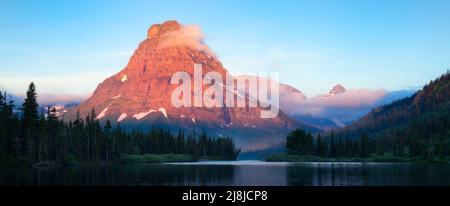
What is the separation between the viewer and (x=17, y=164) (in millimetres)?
144250

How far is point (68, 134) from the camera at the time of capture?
632 ft

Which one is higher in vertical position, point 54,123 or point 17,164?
point 54,123

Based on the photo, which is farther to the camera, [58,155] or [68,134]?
[68,134]

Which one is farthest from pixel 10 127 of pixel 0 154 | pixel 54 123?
pixel 54 123

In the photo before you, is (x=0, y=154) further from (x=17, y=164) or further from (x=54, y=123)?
(x=54, y=123)

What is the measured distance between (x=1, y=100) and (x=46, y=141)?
1702cm
